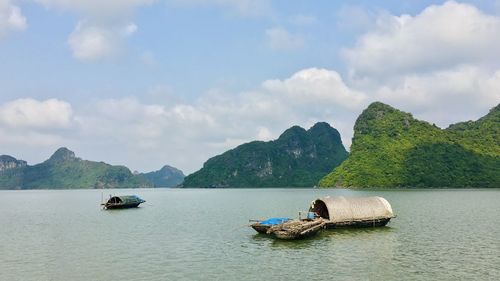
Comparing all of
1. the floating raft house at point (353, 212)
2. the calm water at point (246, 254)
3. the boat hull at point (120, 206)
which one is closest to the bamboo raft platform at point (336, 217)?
the floating raft house at point (353, 212)

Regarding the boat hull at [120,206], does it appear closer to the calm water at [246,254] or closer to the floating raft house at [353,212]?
the calm water at [246,254]

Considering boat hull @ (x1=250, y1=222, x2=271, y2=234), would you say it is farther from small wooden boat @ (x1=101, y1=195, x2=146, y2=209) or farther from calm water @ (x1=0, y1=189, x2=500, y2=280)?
small wooden boat @ (x1=101, y1=195, x2=146, y2=209)

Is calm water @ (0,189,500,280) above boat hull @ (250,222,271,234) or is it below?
below

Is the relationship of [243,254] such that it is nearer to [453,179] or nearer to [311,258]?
[311,258]

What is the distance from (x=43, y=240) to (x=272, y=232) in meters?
24.0

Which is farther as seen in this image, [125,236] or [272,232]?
[125,236]

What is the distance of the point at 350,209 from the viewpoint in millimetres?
50094

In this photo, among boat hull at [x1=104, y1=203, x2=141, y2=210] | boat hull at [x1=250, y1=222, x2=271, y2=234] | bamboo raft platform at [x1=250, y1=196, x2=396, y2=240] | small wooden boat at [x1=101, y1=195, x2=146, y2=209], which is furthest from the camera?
small wooden boat at [x1=101, y1=195, x2=146, y2=209]

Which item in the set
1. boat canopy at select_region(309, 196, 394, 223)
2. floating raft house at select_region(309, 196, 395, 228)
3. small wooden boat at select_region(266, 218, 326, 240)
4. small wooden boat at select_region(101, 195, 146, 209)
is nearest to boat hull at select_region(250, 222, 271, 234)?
small wooden boat at select_region(266, 218, 326, 240)

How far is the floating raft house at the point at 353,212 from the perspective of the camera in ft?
160

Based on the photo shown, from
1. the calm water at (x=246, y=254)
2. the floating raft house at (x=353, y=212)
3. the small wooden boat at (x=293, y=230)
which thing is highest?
the floating raft house at (x=353, y=212)

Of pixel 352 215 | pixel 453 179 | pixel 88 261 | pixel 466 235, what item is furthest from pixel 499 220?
pixel 453 179

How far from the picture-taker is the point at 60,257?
114 feet

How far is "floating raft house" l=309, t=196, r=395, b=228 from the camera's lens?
48.8m
